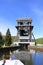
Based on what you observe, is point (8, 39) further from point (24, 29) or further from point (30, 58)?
point (30, 58)

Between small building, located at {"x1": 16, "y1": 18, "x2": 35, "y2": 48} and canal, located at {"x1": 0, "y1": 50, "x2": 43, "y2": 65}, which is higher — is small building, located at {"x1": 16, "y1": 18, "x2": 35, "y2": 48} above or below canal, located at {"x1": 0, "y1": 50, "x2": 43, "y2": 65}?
above

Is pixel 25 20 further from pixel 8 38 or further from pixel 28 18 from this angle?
pixel 8 38

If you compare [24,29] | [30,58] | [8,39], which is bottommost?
[30,58]

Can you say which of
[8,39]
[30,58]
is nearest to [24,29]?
[8,39]

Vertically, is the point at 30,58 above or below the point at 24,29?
Result: below

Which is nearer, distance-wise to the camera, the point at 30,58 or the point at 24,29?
the point at 30,58

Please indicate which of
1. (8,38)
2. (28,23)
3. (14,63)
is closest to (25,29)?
(28,23)

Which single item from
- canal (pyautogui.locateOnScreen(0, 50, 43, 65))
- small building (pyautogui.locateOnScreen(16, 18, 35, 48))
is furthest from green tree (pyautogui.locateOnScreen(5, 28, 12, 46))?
canal (pyautogui.locateOnScreen(0, 50, 43, 65))

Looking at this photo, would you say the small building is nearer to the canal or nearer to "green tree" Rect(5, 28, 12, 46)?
"green tree" Rect(5, 28, 12, 46)

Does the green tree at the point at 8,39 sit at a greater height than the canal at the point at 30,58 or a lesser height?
greater

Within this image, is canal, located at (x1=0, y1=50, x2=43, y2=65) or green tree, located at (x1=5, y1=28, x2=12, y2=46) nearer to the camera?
canal, located at (x1=0, y1=50, x2=43, y2=65)

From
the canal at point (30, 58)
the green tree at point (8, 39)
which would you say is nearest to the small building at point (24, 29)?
the green tree at point (8, 39)

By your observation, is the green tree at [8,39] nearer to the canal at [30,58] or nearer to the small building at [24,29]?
the small building at [24,29]

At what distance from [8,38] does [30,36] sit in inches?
595
